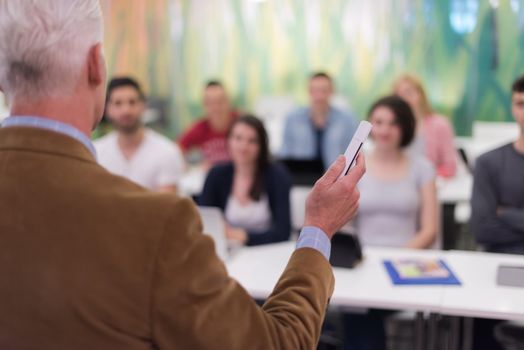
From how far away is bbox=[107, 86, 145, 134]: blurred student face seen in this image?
13.4ft

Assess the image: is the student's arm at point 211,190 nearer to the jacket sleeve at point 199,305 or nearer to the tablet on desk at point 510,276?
the tablet on desk at point 510,276

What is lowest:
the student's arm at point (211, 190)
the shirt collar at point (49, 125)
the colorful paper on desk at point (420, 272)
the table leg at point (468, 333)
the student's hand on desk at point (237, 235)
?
the table leg at point (468, 333)

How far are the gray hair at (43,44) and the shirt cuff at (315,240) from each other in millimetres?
438

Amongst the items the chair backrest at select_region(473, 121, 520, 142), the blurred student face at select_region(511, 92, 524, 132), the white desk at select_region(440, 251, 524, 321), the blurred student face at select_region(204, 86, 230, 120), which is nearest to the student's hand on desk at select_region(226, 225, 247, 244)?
the white desk at select_region(440, 251, 524, 321)

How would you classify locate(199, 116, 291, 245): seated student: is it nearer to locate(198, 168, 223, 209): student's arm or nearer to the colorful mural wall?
Answer: locate(198, 168, 223, 209): student's arm

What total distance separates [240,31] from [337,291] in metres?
5.59

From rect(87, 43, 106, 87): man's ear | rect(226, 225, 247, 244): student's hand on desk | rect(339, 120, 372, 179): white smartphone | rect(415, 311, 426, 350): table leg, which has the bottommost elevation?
rect(415, 311, 426, 350): table leg

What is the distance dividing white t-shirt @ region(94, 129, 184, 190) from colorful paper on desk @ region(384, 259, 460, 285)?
1488 millimetres

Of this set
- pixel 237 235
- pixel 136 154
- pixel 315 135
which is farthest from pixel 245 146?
pixel 315 135

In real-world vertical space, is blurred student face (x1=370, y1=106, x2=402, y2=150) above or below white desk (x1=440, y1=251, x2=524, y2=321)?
above

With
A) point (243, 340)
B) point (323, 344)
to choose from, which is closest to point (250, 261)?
point (323, 344)

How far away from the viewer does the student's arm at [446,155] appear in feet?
16.8

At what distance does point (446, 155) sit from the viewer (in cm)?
528

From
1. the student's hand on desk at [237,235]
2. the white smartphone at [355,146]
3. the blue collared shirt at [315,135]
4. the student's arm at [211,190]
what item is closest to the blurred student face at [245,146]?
the student's arm at [211,190]
